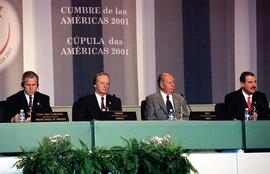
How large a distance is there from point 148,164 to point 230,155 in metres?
1.55

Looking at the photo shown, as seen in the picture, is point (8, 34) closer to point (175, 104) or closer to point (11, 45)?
point (11, 45)

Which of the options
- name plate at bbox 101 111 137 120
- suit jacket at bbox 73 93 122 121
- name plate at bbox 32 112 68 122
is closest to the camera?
name plate at bbox 32 112 68 122

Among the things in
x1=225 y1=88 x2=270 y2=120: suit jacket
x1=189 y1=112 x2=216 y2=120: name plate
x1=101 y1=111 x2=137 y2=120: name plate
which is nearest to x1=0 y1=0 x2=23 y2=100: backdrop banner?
x1=101 y1=111 x2=137 y2=120: name plate

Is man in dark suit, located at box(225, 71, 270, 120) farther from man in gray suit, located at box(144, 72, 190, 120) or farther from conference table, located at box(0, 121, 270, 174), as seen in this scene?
conference table, located at box(0, 121, 270, 174)

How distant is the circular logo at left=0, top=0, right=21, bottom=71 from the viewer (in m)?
9.06

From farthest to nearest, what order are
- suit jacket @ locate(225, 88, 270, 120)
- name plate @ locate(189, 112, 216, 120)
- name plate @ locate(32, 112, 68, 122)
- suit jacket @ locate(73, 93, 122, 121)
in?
suit jacket @ locate(225, 88, 270, 120) → suit jacket @ locate(73, 93, 122, 121) → name plate @ locate(189, 112, 216, 120) → name plate @ locate(32, 112, 68, 122)

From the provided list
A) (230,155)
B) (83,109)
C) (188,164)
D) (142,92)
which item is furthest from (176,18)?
(188,164)

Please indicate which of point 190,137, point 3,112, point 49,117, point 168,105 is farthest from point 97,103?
point 190,137

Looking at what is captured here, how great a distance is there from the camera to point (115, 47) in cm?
931

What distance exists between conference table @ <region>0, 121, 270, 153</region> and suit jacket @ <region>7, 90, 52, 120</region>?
4.71 ft

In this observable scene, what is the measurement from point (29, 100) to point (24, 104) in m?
0.08

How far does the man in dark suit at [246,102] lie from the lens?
27.1ft

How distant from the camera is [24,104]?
26.0 ft

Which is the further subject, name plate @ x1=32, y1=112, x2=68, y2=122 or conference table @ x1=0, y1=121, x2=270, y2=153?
name plate @ x1=32, y1=112, x2=68, y2=122
